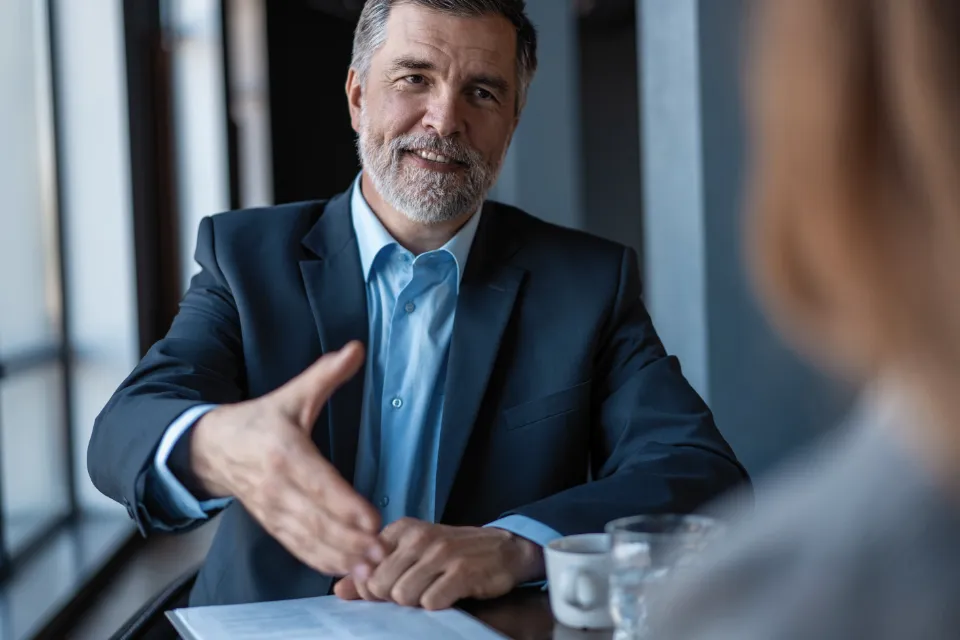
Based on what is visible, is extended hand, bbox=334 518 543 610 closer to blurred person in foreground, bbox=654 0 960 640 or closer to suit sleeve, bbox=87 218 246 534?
suit sleeve, bbox=87 218 246 534

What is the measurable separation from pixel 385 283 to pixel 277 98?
15.6 ft

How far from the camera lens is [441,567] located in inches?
47.5

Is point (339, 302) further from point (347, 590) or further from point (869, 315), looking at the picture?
point (869, 315)

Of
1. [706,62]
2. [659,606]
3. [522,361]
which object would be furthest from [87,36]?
[659,606]

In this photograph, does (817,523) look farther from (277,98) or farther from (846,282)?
(277,98)

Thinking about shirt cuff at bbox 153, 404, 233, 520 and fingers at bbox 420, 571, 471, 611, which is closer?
fingers at bbox 420, 571, 471, 611

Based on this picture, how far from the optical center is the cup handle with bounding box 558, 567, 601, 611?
3.60 feet

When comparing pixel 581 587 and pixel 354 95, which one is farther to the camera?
pixel 354 95

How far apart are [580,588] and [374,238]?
0.88 m

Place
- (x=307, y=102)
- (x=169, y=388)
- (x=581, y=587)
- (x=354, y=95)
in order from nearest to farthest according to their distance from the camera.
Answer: (x=581, y=587) < (x=169, y=388) < (x=354, y=95) < (x=307, y=102)

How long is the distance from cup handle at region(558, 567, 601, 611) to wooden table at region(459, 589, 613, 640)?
0.03m

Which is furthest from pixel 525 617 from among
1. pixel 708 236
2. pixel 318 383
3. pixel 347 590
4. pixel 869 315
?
pixel 708 236

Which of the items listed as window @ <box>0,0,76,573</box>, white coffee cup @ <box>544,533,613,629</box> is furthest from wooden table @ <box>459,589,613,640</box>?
window @ <box>0,0,76,573</box>

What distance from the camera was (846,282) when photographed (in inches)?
22.9
